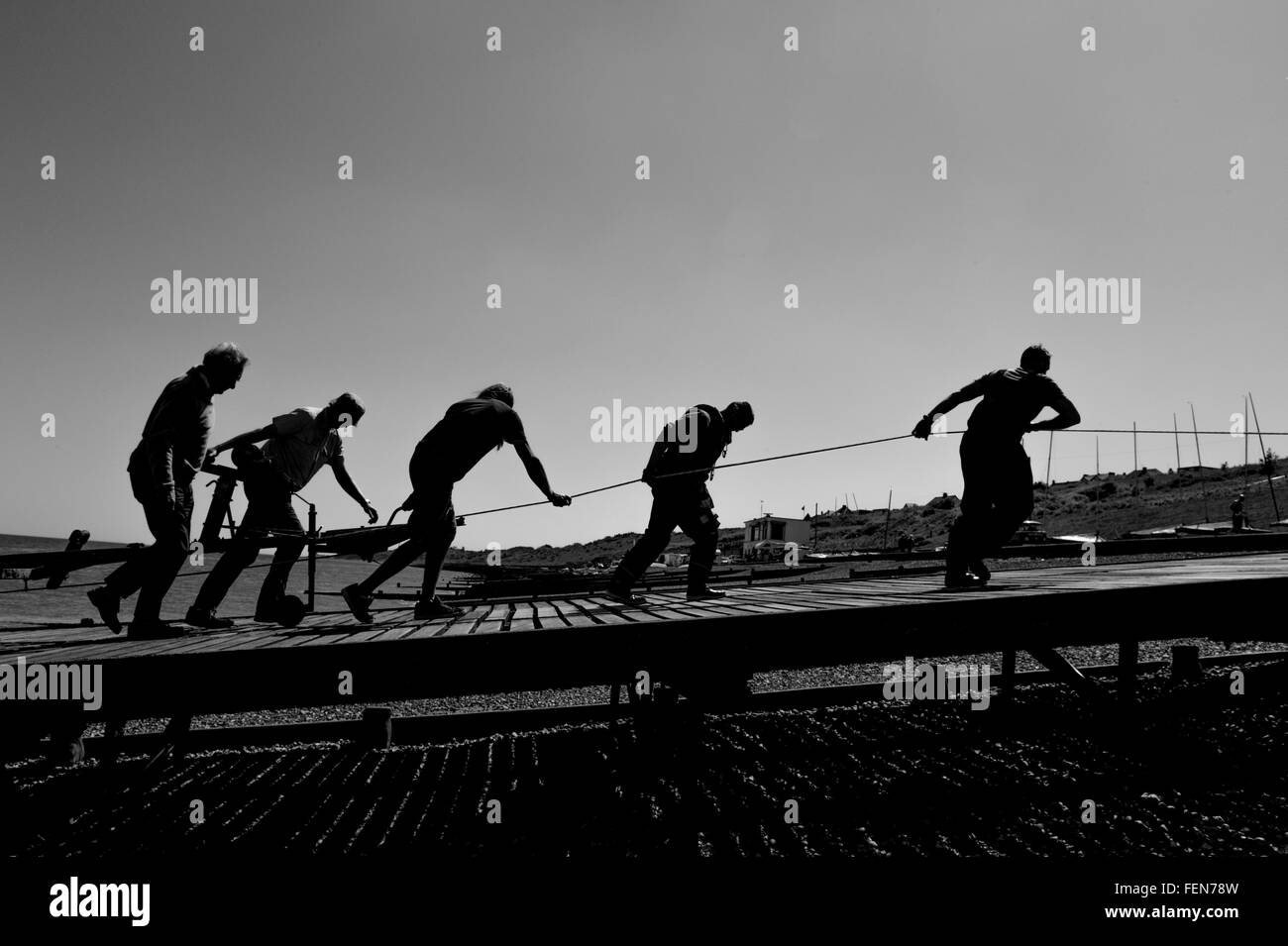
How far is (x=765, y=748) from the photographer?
6883 millimetres

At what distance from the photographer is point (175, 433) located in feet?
14.9

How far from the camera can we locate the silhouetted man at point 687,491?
19.5ft

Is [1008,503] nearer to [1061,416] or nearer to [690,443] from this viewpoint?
[1061,416]

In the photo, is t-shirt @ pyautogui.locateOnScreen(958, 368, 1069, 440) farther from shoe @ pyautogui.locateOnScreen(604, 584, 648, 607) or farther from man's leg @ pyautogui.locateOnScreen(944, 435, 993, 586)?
shoe @ pyautogui.locateOnScreen(604, 584, 648, 607)

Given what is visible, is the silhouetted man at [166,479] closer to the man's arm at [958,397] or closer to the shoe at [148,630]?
the shoe at [148,630]

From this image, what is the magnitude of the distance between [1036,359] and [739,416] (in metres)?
2.30

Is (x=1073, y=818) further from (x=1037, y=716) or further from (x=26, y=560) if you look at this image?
(x=26, y=560)

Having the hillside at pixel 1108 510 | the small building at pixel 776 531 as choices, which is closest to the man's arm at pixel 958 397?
the hillside at pixel 1108 510

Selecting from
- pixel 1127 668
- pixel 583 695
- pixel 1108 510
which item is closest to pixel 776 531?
pixel 1108 510

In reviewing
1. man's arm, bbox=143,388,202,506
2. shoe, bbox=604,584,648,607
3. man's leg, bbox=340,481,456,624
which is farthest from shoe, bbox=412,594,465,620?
man's arm, bbox=143,388,202,506

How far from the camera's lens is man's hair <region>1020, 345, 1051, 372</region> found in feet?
18.0

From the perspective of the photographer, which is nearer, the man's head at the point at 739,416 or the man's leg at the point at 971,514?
the man's leg at the point at 971,514

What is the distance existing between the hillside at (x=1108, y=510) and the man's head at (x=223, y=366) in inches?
1285

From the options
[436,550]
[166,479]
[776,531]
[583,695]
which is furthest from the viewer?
[776,531]
